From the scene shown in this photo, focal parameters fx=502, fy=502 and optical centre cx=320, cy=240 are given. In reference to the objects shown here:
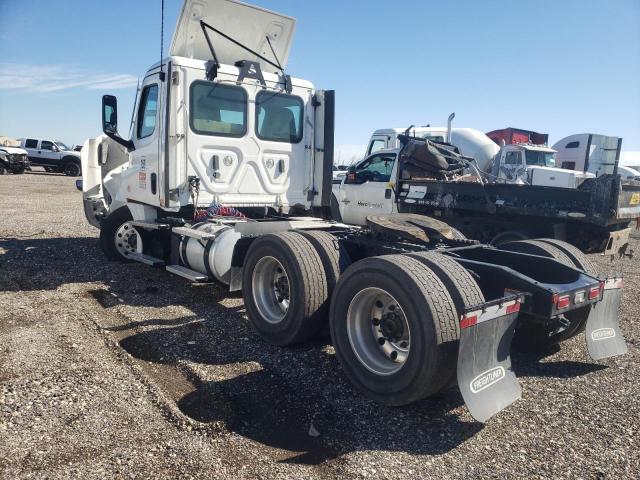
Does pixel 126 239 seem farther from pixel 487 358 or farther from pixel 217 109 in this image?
pixel 487 358

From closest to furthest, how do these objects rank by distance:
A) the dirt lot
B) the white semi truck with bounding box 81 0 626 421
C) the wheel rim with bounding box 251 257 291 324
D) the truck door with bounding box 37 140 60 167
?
the dirt lot → the white semi truck with bounding box 81 0 626 421 → the wheel rim with bounding box 251 257 291 324 → the truck door with bounding box 37 140 60 167

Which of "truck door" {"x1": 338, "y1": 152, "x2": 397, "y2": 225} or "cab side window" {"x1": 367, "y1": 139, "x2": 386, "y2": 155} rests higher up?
"cab side window" {"x1": 367, "y1": 139, "x2": 386, "y2": 155}

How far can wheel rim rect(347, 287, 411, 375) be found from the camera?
3582mm

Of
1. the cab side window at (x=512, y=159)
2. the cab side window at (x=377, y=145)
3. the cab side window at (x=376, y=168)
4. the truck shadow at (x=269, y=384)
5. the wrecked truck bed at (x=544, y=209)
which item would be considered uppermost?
the cab side window at (x=377, y=145)

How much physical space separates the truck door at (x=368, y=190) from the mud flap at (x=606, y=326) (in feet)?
19.2

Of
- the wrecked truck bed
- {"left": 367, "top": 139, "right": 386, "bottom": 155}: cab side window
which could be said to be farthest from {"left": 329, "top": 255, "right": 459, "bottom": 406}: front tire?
{"left": 367, "top": 139, "right": 386, "bottom": 155}: cab side window

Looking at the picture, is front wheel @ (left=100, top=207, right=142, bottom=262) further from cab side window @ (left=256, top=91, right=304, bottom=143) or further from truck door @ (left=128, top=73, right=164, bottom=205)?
cab side window @ (left=256, top=91, right=304, bottom=143)

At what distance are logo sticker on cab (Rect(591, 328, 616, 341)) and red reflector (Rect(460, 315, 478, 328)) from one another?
1515 mm

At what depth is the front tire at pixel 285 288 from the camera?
13.9 ft

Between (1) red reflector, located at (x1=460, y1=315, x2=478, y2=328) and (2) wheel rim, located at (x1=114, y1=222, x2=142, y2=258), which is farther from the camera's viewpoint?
(2) wheel rim, located at (x1=114, y1=222, x2=142, y2=258)

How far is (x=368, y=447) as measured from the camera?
2.97 meters

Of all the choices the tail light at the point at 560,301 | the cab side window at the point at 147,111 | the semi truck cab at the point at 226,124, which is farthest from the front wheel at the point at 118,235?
the tail light at the point at 560,301

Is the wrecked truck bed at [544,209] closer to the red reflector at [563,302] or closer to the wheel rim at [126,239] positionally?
the red reflector at [563,302]

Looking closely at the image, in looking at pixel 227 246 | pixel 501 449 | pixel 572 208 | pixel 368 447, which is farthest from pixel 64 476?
pixel 572 208
